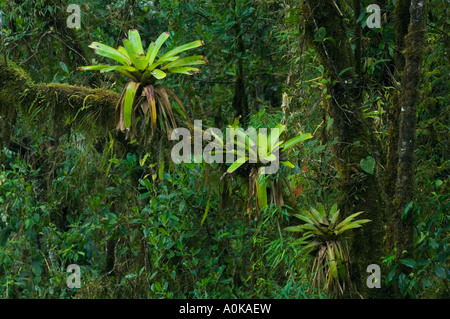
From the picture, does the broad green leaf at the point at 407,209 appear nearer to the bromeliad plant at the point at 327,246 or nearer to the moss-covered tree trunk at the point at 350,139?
the bromeliad plant at the point at 327,246

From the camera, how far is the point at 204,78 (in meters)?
4.51

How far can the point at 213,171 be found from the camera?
3.01m

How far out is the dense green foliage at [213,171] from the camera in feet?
9.74

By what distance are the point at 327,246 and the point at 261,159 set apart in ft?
1.92

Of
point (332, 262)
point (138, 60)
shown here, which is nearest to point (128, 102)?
point (138, 60)

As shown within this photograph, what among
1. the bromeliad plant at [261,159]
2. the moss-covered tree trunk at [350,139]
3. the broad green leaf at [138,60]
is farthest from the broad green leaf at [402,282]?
the broad green leaf at [138,60]

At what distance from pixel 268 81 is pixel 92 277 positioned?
7.20ft

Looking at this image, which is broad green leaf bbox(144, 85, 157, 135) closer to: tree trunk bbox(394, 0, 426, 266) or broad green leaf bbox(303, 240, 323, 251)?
broad green leaf bbox(303, 240, 323, 251)

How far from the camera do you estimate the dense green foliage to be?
2969 mm

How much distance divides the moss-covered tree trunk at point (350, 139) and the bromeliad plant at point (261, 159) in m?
0.39
